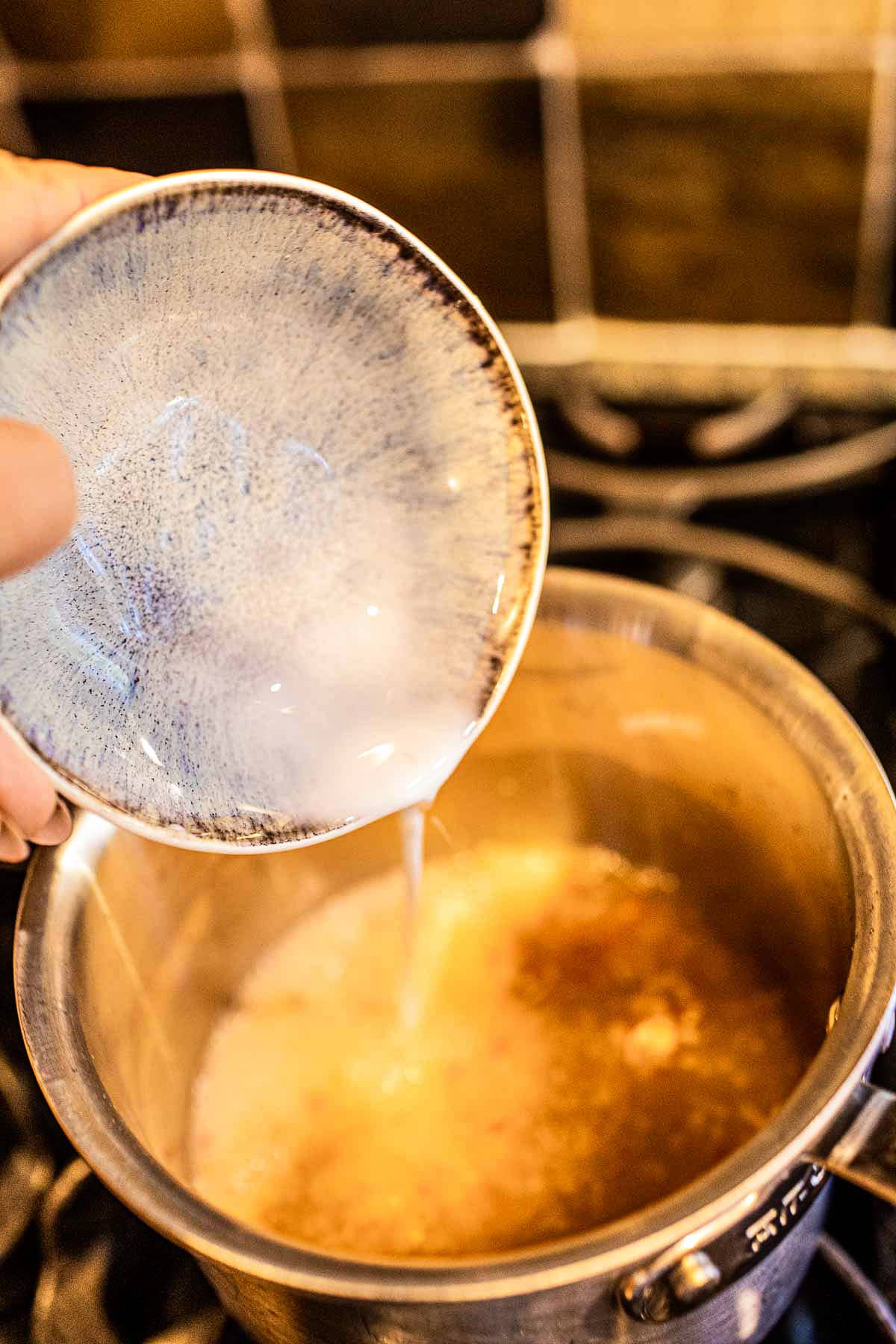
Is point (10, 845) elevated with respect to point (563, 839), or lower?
elevated

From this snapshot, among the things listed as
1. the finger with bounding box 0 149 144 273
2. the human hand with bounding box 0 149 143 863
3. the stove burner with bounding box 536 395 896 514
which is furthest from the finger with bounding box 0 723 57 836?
the stove burner with bounding box 536 395 896 514

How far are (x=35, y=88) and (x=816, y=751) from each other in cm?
92

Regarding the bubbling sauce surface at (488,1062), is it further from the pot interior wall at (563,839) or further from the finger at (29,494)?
the finger at (29,494)

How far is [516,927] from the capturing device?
0.81 meters

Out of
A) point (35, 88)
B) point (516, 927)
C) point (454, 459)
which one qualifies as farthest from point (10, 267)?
point (35, 88)

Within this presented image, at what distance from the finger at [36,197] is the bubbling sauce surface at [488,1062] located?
49 centimetres

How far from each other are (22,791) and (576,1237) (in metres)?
0.29

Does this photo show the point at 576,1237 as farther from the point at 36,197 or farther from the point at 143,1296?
the point at 36,197

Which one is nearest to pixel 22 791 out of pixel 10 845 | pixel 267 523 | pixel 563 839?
pixel 10 845

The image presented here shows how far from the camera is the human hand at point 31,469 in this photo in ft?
1.32

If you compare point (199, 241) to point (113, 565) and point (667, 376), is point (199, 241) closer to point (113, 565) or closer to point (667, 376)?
point (113, 565)

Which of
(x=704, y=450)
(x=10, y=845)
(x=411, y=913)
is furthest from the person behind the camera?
(x=704, y=450)

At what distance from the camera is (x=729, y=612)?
834 millimetres

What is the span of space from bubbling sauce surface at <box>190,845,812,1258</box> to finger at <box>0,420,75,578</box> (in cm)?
40
